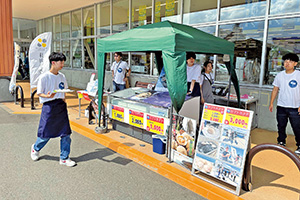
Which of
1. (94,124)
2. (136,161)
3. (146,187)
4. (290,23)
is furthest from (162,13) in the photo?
(146,187)

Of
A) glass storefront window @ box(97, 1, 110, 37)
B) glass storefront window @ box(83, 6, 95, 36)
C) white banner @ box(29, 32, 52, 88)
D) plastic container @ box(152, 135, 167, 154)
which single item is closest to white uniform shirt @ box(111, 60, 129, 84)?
white banner @ box(29, 32, 52, 88)

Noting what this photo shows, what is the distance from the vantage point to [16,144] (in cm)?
497

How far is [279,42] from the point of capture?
6.16 meters

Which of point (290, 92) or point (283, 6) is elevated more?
point (283, 6)

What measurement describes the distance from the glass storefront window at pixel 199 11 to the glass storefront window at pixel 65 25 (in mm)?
8633

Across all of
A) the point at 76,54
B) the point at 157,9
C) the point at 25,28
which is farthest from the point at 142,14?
the point at 25,28

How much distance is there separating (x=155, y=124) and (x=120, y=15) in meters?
7.62

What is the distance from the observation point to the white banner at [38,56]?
8.59 m

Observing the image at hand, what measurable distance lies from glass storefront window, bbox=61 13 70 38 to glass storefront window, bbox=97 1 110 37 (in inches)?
131

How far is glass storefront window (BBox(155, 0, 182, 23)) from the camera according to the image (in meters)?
8.63

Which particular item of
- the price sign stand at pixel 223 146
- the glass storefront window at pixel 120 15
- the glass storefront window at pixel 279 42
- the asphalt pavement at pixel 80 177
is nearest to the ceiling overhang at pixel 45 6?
the glass storefront window at pixel 120 15

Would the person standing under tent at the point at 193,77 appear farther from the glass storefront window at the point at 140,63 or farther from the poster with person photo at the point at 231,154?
the glass storefront window at the point at 140,63

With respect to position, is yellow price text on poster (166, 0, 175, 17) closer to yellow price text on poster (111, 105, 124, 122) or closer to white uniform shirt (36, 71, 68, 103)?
yellow price text on poster (111, 105, 124, 122)

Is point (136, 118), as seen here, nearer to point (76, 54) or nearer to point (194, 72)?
point (194, 72)
